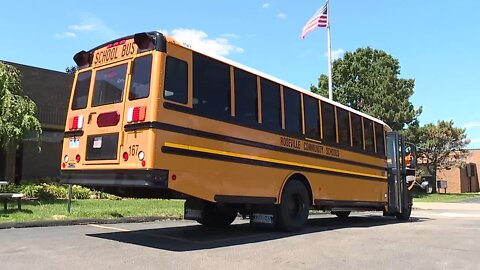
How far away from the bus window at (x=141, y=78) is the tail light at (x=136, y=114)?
0.69 ft

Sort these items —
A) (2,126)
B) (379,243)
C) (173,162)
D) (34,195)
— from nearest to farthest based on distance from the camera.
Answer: (173,162)
(379,243)
(2,126)
(34,195)

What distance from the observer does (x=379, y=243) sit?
31.6ft

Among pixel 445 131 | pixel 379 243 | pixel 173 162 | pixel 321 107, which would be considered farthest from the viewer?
pixel 445 131

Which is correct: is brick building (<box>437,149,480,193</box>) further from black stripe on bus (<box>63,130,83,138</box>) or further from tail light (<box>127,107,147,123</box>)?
tail light (<box>127,107,147,123</box>)

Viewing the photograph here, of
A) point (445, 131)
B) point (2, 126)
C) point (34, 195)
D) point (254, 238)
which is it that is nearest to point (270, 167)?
point (254, 238)

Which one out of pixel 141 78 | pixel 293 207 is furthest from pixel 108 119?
pixel 293 207

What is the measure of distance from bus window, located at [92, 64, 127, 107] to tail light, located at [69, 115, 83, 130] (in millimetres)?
417

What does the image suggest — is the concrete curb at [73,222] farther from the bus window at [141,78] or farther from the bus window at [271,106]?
the bus window at [271,106]

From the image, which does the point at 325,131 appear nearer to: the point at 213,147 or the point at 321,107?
the point at 321,107

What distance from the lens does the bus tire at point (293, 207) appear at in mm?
10422

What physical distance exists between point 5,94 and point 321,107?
11060 millimetres

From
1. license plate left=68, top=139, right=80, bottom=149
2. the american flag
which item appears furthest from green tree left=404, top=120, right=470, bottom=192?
license plate left=68, top=139, right=80, bottom=149

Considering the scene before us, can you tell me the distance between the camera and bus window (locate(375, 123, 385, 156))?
14.8 meters

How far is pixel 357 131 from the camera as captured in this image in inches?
536
